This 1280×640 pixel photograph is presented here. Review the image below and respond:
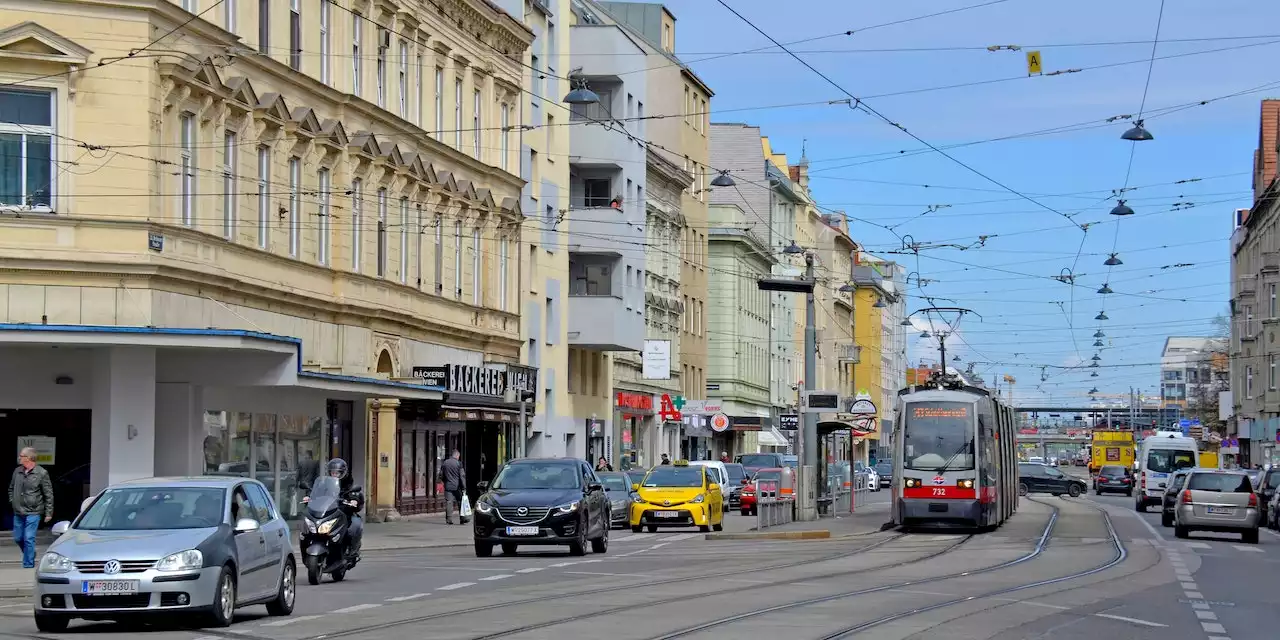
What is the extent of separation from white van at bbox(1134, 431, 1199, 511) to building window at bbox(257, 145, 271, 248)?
41.1 metres

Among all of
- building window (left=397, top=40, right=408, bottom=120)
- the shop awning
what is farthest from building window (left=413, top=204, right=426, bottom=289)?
the shop awning

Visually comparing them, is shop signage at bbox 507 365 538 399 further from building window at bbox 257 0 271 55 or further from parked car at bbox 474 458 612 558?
parked car at bbox 474 458 612 558

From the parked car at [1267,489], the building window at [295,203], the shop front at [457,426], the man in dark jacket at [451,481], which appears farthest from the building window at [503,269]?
the parked car at [1267,489]

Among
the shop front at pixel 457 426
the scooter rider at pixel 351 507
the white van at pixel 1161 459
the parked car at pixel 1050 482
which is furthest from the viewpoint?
the parked car at pixel 1050 482

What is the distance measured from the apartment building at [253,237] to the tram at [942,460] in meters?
8.84

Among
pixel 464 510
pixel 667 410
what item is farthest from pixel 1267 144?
pixel 464 510

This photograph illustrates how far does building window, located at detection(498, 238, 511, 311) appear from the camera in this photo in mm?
53219

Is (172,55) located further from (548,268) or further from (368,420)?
(548,268)

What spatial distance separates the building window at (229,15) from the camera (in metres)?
33.8

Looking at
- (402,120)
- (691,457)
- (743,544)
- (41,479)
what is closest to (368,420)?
(402,120)

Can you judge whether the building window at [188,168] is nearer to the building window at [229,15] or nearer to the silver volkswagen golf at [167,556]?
the building window at [229,15]

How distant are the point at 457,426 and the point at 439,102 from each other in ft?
30.6

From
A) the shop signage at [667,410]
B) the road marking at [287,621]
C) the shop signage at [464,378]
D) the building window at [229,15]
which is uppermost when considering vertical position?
the building window at [229,15]

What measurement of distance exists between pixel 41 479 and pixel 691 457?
2399 inches
